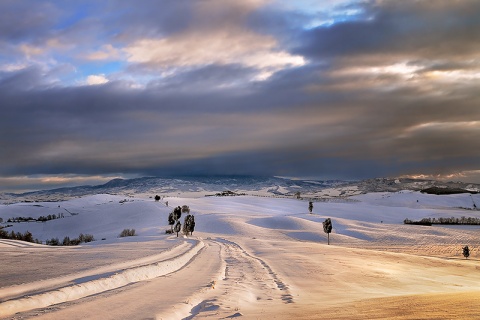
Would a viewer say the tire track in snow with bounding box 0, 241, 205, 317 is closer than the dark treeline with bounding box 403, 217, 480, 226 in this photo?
Yes

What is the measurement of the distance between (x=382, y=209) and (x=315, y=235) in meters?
37.6

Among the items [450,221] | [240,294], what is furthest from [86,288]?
[450,221]

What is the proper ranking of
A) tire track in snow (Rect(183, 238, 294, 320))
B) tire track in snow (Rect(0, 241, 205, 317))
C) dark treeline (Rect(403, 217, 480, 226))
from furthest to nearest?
1. dark treeline (Rect(403, 217, 480, 226))
2. tire track in snow (Rect(183, 238, 294, 320))
3. tire track in snow (Rect(0, 241, 205, 317))

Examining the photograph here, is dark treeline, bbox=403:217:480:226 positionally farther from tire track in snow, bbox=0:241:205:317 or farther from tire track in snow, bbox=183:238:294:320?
tire track in snow, bbox=0:241:205:317

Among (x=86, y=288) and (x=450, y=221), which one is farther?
(x=450, y=221)


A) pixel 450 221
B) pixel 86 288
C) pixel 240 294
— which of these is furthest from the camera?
pixel 450 221

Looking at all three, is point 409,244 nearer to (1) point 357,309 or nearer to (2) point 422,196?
(1) point 357,309

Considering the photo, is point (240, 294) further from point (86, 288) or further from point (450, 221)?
point (450, 221)

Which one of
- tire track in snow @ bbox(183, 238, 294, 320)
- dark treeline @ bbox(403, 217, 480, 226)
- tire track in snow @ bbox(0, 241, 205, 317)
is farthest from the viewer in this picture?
dark treeline @ bbox(403, 217, 480, 226)

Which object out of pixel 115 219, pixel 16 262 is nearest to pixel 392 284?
pixel 16 262

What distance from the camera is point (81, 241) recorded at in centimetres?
3534

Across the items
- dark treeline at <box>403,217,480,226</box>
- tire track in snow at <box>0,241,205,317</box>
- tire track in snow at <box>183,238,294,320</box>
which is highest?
tire track in snow at <box>0,241,205,317</box>

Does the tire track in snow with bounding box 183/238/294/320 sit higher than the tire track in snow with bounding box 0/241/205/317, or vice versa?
the tire track in snow with bounding box 0/241/205/317

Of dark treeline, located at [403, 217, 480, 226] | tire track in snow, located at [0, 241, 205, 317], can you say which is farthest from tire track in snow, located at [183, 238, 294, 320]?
dark treeline, located at [403, 217, 480, 226]
